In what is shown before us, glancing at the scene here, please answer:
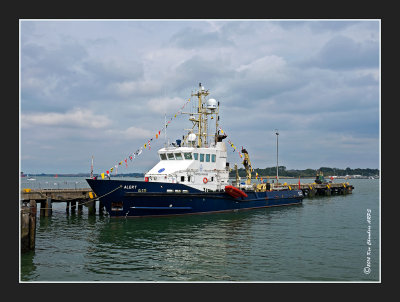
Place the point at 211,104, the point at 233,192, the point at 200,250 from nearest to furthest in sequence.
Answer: the point at 200,250, the point at 233,192, the point at 211,104

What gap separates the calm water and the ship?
109 centimetres

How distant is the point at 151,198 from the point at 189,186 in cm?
328

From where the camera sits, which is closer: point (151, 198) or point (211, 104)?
point (151, 198)

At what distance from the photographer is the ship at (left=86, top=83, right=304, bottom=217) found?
2630 centimetres

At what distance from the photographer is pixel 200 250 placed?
17.7 meters

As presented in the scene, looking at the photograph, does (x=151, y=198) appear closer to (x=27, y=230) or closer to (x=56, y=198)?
(x=56, y=198)

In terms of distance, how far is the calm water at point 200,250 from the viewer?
1388cm

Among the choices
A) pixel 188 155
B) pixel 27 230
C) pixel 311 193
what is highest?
pixel 188 155

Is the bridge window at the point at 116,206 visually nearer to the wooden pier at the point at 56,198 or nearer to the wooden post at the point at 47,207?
the wooden pier at the point at 56,198

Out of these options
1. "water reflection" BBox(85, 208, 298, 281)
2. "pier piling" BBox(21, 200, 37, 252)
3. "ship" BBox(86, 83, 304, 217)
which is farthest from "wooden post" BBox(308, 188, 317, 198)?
"pier piling" BBox(21, 200, 37, 252)

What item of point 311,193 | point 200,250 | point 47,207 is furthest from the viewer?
point 311,193

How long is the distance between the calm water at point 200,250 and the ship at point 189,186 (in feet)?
3.56

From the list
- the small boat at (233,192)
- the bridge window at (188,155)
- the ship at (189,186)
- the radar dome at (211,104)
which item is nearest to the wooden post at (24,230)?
the ship at (189,186)

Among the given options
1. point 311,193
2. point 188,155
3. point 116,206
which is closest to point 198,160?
point 188,155
